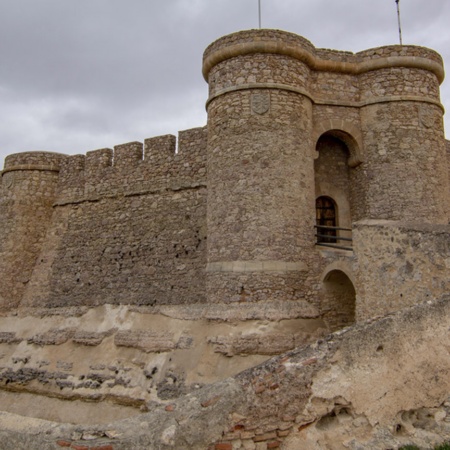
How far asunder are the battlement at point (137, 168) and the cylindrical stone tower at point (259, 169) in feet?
4.73

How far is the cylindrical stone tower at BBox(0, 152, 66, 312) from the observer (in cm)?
1480

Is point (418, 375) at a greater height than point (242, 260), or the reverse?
point (242, 260)

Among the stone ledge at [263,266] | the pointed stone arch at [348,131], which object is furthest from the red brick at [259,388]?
the pointed stone arch at [348,131]

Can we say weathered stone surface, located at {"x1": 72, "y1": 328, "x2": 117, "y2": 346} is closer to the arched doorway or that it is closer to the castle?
the castle

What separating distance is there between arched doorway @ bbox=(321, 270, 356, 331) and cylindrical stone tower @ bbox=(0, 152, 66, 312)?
9.29m

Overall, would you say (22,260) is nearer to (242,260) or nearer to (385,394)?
(242,260)

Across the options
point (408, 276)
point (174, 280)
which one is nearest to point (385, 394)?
point (408, 276)

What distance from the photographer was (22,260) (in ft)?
49.0

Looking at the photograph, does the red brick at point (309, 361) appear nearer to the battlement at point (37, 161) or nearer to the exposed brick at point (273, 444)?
the exposed brick at point (273, 444)

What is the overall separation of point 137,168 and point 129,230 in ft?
5.68

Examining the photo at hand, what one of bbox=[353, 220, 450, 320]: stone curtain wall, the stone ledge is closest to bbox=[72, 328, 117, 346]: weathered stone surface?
the stone ledge

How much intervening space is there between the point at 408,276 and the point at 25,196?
12051mm

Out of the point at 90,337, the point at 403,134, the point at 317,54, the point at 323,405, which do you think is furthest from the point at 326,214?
the point at 323,405

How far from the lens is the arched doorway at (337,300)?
400 inches
